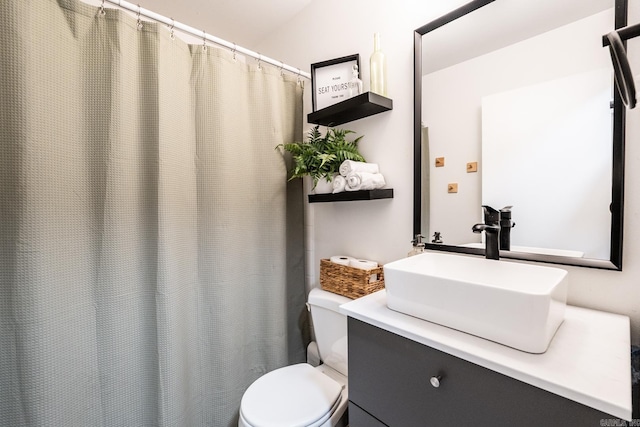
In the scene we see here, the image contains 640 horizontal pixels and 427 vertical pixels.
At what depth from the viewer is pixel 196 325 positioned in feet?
4.11

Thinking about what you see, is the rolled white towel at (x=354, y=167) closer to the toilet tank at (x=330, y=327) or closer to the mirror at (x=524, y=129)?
the mirror at (x=524, y=129)

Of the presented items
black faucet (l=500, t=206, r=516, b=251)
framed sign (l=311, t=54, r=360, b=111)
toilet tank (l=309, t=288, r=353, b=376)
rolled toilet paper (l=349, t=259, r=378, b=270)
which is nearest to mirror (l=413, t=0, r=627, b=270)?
black faucet (l=500, t=206, r=516, b=251)

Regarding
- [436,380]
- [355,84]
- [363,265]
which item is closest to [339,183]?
[363,265]

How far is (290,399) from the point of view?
1.08m

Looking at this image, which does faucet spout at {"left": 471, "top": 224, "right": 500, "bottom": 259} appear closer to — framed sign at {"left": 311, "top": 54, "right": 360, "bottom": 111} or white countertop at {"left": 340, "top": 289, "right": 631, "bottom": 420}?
white countertop at {"left": 340, "top": 289, "right": 631, "bottom": 420}

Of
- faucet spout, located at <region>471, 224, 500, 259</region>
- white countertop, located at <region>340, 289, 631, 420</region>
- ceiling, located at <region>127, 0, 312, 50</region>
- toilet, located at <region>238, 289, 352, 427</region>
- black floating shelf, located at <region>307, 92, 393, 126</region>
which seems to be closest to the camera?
white countertop, located at <region>340, 289, 631, 420</region>

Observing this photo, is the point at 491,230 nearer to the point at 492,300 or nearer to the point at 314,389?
the point at 492,300

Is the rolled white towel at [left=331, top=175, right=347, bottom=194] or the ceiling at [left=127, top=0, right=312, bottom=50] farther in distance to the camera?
the ceiling at [left=127, top=0, right=312, bottom=50]

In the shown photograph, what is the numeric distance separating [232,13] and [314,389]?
2.08m

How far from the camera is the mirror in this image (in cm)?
80

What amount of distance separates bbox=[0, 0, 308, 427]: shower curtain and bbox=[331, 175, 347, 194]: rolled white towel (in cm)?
37

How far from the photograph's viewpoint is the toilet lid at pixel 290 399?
98 centimetres

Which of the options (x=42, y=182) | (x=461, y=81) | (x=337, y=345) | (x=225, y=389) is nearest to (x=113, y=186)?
(x=42, y=182)

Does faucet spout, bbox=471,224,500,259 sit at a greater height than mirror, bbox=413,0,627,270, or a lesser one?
lesser
